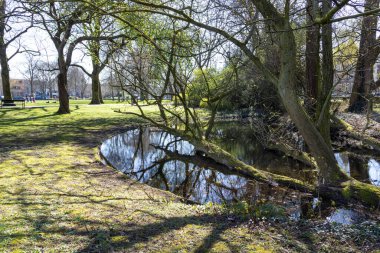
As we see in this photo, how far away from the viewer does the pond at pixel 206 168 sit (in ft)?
22.0

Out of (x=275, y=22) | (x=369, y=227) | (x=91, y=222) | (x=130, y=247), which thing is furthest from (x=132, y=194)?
(x=275, y=22)

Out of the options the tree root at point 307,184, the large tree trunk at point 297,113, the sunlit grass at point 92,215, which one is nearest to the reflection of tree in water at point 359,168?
the large tree trunk at point 297,113

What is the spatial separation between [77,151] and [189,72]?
188 inches

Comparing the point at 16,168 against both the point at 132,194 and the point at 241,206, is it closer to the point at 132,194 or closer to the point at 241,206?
the point at 132,194

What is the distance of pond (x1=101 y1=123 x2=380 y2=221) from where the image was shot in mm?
6707

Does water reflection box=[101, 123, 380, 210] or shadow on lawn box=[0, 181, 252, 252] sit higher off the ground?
shadow on lawn box=[0, 181, 252, 252]

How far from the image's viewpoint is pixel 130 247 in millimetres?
3359

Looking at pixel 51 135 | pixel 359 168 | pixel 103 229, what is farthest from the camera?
pixel 51 135

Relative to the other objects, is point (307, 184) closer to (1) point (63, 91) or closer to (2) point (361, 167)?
(2) point (361, 167)

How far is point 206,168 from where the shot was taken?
9.20m

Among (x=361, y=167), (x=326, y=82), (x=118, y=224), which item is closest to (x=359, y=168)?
(x=361, y=167)

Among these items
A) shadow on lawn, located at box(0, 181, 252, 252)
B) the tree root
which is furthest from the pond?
shadow on lawn, located at box(0, 181, 252, 252)

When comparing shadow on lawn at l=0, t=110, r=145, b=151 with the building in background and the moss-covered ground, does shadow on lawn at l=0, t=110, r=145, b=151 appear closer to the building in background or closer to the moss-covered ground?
the moss-covered ground

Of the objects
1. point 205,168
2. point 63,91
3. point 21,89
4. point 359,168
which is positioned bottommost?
point 359,168
